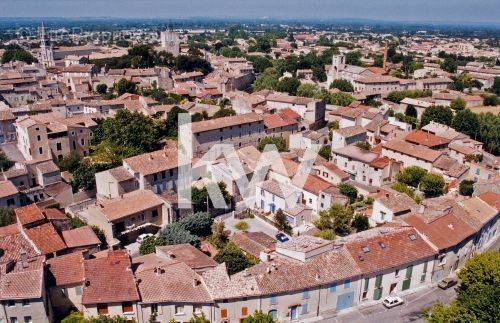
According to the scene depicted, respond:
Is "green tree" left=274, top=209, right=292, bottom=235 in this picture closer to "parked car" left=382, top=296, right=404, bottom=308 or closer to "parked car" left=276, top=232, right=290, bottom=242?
"parked car" left=276, top=232, right=290, bottom=242

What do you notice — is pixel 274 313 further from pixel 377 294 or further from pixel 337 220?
pixel 337 220

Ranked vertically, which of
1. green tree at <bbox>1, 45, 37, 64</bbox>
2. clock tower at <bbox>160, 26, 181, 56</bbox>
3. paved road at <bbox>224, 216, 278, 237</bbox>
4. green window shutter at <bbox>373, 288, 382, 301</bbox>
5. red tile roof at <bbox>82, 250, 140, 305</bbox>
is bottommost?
paved road at <bbox>224, 216, 278, 237</bbox>

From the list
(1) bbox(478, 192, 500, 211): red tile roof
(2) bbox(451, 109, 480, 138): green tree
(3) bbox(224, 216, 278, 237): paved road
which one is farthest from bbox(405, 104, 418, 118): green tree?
(3) bbox(224, 216, 278, 237): paved road

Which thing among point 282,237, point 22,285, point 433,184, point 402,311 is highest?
point 433,184

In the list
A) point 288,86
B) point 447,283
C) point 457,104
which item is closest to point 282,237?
point 447,283

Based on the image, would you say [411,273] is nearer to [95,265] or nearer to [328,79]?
[95,265]

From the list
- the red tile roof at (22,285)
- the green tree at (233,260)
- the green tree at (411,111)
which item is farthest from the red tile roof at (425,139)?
the red tile roof at (22,285)

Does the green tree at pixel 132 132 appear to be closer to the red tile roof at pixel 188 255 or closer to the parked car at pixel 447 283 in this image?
the red tile roof at pixel 188 255
